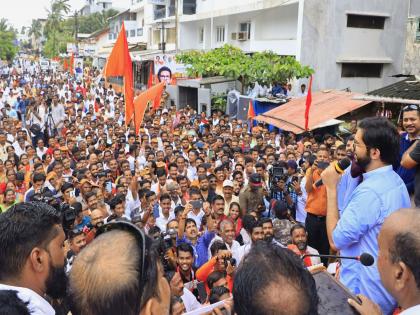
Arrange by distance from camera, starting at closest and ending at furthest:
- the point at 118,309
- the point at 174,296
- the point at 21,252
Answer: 1. the point at 118,309
2. the point at 21,252
3. the point at 174,296

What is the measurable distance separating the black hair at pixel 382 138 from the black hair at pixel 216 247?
7.60 feet

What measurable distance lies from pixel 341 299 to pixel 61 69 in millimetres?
44373

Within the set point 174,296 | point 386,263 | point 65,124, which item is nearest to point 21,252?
point 386,263

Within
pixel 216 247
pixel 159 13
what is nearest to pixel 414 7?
pixel 216 247

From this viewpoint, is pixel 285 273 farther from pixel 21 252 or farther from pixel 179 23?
pixel 179 23

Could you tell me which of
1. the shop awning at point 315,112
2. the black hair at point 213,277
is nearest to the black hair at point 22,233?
the black hair at point 213,277

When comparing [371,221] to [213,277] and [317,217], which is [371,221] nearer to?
[213,277]

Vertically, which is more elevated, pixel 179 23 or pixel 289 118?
pixel 179 23

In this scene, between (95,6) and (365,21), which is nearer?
(365,21)

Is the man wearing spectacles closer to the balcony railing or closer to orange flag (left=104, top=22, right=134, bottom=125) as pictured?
orange flag (left=104, top=22, right=134, bottom=125)

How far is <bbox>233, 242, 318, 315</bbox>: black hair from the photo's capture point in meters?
1.17

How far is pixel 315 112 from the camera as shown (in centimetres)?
1107

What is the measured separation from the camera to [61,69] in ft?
139

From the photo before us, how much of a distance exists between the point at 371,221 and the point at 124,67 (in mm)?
6437
